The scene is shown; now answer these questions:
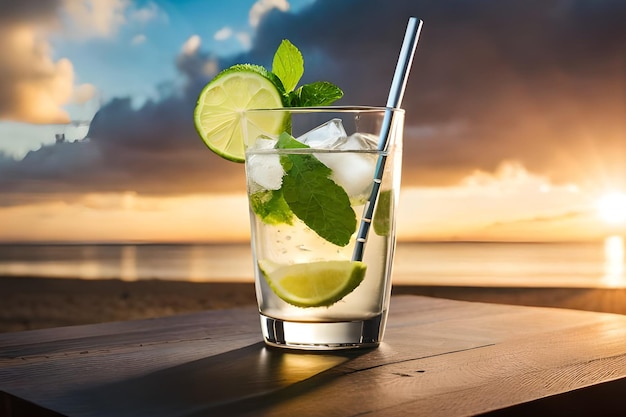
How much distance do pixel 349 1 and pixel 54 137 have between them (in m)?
2.77

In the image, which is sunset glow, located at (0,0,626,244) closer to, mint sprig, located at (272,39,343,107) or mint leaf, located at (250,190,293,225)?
mint sprig, located at (272,39,343,107)

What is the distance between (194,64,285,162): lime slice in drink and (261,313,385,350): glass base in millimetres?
273

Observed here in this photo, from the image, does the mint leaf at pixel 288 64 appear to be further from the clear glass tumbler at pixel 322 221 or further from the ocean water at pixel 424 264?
the ocean water at pixel 424 264

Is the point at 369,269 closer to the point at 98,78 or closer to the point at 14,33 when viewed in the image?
the point at 98,78

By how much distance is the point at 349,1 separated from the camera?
248 inches

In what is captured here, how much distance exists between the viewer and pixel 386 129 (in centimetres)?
115

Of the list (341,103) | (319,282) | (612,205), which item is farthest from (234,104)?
(612,205)

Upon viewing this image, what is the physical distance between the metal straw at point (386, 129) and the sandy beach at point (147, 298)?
559cm

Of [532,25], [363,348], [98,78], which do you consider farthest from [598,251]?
[363,348]

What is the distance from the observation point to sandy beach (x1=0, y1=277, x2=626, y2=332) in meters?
6.96

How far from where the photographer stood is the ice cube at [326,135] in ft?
3.65

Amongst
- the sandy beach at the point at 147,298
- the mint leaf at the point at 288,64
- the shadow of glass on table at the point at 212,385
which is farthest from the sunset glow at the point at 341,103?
the shadow of glass on table at the point at 212,385

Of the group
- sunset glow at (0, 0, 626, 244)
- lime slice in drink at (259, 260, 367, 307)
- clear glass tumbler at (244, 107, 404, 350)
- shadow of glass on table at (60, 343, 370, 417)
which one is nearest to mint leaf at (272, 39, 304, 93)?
clear glass tumbler at (244, 107, 404, 350)

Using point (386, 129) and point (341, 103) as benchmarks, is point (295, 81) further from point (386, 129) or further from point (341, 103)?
point (341, 103)
